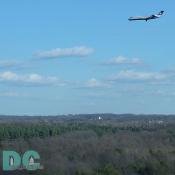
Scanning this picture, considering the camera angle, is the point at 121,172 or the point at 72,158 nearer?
the point at 121,172

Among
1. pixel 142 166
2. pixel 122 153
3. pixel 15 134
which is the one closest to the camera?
pixel 142 166

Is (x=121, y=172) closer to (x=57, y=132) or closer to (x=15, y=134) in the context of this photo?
(x=15, y=134)

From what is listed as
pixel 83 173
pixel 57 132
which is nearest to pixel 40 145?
pixel 83 173

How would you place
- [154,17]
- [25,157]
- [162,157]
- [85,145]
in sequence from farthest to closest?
1. [85,145]
2. [162,157]
3. [25,157]
4. [154,17]

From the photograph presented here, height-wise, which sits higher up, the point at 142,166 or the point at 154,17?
the point at 154,17

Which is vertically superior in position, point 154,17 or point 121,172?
point 154,17

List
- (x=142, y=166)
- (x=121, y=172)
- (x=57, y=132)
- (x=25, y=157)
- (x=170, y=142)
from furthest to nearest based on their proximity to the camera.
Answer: (x=57, y=132)
(x=170, y=142)
(x=142, y=166)
(x=121, y=172)
(x=25, y=157)

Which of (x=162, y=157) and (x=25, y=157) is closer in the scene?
(x=25, y=157)

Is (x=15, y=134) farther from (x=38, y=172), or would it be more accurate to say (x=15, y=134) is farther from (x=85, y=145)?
(x=38, y=172)

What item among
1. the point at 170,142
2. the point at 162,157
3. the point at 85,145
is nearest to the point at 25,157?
the point at 162,157
